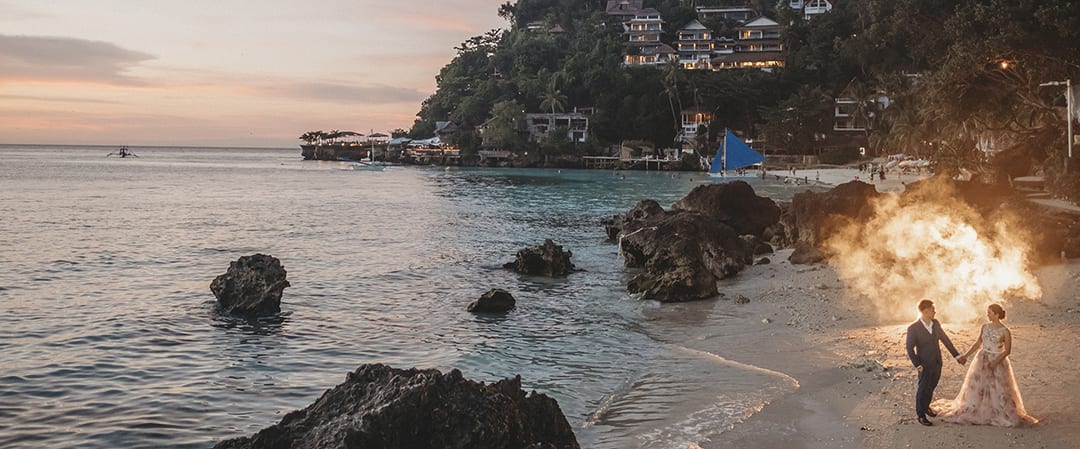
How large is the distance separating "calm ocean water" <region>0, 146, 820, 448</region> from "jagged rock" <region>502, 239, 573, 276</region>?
0.55m

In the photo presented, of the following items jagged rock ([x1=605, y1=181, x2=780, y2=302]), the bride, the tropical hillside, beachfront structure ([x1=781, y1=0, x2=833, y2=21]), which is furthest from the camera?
beachfront structure ([x1=781, y1=0, x2=833, y2=21])

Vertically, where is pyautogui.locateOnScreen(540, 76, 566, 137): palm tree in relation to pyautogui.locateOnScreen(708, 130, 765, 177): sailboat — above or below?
above

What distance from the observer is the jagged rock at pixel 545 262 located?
27250 millimetres

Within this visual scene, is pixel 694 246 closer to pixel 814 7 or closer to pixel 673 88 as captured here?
pixel 673 88

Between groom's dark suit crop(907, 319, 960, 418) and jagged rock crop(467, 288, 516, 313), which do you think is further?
jagged rock crop(467, 288, 516, 313)

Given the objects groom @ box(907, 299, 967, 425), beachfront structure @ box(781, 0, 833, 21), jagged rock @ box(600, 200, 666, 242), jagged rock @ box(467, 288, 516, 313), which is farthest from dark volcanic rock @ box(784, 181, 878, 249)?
beachfront structure @ box(781, 0, 833, 21)

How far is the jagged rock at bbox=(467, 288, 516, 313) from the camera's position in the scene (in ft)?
68.6

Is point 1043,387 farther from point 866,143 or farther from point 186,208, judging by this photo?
point 866,143

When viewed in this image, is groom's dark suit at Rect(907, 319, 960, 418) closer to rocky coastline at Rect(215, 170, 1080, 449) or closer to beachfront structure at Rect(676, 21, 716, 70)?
rocky coastline at Rect(215, 170, 1080, 449)

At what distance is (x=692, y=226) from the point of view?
27438mm

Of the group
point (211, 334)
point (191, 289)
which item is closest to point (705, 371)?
point (211, 334)

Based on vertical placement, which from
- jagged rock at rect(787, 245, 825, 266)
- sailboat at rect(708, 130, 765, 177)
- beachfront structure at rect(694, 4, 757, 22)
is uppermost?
beachfront structure at rect(694, 4, 757, 22)

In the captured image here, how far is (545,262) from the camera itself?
27469 mm

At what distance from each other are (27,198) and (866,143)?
105 m
